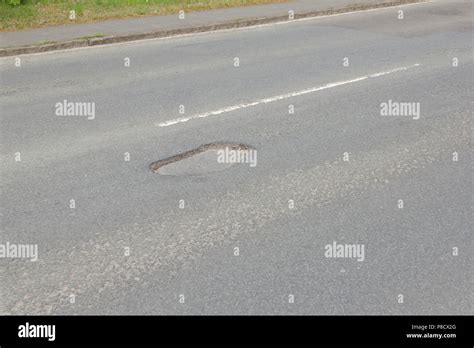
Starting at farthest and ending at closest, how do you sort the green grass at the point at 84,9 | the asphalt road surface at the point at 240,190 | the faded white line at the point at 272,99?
the green grass at the point at 84,9 → the faded white line at the point at 272,99 → the asphalt road surface at the point at 240,190

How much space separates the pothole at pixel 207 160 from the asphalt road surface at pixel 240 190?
7 centimetres

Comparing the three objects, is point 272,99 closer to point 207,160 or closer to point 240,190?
point 207,160

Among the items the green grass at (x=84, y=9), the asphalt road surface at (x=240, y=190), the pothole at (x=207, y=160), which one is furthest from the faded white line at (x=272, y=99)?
the green grass at (x=84, y=9)

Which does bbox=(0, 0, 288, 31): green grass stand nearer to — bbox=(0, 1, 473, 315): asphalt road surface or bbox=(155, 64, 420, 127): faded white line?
bbox=(0, 1, 473, 315): asphalt road surface

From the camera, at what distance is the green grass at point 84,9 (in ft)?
47.8

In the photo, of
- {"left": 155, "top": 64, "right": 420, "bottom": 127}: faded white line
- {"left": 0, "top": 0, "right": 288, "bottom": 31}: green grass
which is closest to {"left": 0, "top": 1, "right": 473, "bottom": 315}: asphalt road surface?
{"left": 155, "top": 64, "right": 420, "bottom": 127}: faded white line

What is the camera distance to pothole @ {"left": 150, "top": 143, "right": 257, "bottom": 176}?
6535mm

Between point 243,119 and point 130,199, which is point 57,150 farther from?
point 243,119

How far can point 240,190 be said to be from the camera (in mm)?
6113

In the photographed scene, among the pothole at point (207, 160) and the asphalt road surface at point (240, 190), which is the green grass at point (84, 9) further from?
the pothole at point (207, 160)

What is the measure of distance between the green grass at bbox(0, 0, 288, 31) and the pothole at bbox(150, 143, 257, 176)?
901 cm

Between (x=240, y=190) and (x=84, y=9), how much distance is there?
11572 mm

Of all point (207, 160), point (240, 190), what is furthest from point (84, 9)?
point (240, 190)
